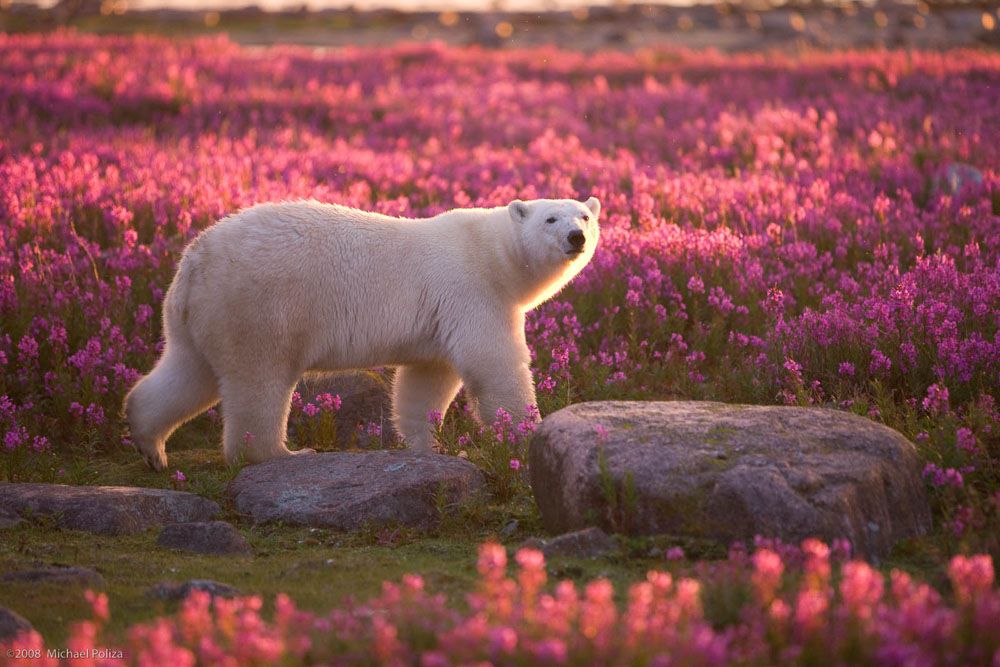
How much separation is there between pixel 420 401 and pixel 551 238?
5.08 feet

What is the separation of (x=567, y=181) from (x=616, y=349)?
442 centimetres

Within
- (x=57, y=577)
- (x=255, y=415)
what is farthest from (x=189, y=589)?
(x=255, y=415)

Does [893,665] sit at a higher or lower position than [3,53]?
lower

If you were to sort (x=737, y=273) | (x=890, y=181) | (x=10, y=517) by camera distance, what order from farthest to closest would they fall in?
(x=890, y=181) < (x=737, y=273) < (x=10, y=517)

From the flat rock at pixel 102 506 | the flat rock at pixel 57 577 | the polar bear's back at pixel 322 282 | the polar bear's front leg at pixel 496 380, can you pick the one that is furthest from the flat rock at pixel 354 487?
the flat rock at pixel 57 577

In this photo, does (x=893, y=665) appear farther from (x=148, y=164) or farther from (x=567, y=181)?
(x=148, y=164)

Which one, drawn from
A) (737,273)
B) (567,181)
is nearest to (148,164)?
(567,181)

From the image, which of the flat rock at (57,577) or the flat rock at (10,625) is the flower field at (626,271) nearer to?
the flat rock at (10,625)

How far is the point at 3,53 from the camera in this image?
2144 centimetres

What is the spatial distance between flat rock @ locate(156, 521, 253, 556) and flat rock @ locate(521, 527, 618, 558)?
5.31 ft

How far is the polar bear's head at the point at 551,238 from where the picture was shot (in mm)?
7062

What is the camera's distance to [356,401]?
8.26 metres

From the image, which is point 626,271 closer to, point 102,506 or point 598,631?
point 102,506

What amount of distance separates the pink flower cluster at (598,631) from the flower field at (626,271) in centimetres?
1
